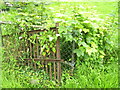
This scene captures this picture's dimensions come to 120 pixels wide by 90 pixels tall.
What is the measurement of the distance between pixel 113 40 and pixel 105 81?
1084mm

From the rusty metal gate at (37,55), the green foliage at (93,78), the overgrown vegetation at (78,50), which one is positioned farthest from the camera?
the rusty metal gate at (37,55)

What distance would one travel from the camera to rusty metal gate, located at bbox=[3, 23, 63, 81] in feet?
10.9

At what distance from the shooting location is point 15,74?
3.59 m

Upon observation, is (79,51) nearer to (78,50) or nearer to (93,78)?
(78,50)

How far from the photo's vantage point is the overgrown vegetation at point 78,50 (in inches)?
127

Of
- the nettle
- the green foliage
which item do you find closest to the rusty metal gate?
the nettle

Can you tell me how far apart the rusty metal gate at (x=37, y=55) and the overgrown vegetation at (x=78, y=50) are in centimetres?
9

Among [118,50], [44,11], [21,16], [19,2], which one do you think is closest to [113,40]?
[118,50]

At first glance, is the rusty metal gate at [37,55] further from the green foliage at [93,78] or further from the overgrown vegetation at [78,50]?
the green foliage at [93,78]

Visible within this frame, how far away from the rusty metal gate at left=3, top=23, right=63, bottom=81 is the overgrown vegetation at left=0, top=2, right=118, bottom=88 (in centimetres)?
9

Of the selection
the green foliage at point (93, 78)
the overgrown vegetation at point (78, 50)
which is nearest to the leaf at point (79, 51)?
the overgrown vegetation at point (78, 50)

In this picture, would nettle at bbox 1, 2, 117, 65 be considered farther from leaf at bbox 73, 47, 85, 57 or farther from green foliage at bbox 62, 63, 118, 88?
green foliage at bbox 62, 63, 118, 88

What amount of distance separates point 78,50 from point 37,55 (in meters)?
0.74

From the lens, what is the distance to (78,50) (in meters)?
3.38
